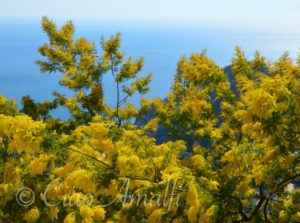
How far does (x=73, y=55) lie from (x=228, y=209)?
12.7 meters

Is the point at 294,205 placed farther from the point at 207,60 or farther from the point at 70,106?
the point at 70,106

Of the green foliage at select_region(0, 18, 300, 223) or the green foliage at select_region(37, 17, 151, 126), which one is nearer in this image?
the green foliage at select_region(0, 18, 300, 223)

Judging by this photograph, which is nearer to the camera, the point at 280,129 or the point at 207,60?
the point at 280,129

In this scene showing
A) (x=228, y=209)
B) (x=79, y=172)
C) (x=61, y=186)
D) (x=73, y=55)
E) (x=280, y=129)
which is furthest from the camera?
(x=73, y=55)

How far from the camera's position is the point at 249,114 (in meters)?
6.43

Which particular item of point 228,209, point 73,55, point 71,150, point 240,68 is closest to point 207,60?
point 240,68

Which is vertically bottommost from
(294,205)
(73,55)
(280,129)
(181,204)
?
(294,205)

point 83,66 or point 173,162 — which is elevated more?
point 83,66

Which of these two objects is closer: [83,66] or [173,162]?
[173,162]

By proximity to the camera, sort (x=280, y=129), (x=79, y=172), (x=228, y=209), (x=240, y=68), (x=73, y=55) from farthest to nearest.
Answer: (x=73, y=55), (x=240, y=68), (x=228, y=209), (x=280, y=129), (x=79, y=172)

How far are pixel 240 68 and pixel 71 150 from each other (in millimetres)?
7062

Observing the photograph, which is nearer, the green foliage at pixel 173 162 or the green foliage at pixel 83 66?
the green foliage at pixel 173 162

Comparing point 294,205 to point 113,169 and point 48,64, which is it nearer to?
point 113,169

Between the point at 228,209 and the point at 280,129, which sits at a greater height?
the point at 280,129
